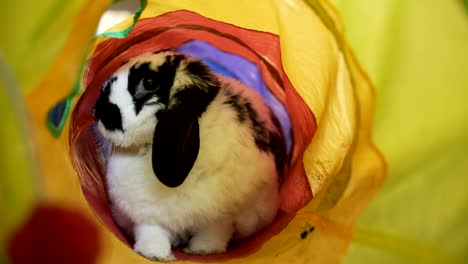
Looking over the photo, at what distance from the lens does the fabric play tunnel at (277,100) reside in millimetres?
851

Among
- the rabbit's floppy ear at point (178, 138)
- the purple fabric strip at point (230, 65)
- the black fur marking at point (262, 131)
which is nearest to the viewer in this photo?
the rabbit's floppy ear at point (178, 138)

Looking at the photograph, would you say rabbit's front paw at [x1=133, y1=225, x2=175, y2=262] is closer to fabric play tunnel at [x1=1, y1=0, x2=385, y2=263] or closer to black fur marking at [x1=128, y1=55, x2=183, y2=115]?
fabric play tunnel at [x1=1, y1=0, x2=385, y2=263]

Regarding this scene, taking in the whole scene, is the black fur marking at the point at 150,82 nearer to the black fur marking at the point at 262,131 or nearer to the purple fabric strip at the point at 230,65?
the black fur marking at the point at 262,131

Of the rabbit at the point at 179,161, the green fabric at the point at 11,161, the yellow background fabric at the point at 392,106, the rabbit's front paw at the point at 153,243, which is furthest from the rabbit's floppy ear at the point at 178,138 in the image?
the green fabric at the point at 11,161

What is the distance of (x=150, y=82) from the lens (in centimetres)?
124

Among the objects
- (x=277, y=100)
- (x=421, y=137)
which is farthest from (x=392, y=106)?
(x=277, y=100)

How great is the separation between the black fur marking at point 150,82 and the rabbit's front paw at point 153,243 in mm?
240

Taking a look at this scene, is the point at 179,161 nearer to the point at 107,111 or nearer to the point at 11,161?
the point at 107,111

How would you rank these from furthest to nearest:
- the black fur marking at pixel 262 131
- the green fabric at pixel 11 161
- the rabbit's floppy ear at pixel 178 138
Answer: the black fur marking at pixel 262 131
the rabbit's floppy ear at pixel 178 138
the green fabric at pixel 11 161

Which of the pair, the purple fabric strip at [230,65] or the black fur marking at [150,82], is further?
the purple fabric strip at [230,65]

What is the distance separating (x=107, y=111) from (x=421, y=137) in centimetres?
67

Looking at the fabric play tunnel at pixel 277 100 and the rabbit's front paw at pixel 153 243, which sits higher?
the fabric play tunnel at pixel 277 100

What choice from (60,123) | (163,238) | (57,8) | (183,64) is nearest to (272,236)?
(163,238)

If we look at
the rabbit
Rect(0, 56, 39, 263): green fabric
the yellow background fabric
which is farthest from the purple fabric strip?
Rect(0, 56, 39, 263): green fabric
